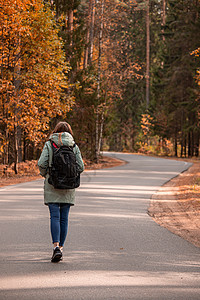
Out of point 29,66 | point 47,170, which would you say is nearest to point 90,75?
point 29,66

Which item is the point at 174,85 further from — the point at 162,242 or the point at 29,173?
the point at 162,242

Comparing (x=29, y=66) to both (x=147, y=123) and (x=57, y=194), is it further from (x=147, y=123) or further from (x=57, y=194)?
(x=147, y=123)

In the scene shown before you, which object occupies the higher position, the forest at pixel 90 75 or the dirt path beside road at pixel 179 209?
the forest at pixel 90 75

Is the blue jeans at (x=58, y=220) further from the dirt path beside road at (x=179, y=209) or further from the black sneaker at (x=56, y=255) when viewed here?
the dirt path beside road at (x=179, y=209)

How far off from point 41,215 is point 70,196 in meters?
4.52

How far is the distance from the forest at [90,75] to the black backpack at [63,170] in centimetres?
1110

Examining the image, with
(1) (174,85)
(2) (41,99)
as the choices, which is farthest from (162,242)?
(1) (174,85)

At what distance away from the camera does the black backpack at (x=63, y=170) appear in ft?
23.6

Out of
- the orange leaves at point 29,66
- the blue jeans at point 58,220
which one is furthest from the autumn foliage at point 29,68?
the blue jeans at point 58,220

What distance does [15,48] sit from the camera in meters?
23.8

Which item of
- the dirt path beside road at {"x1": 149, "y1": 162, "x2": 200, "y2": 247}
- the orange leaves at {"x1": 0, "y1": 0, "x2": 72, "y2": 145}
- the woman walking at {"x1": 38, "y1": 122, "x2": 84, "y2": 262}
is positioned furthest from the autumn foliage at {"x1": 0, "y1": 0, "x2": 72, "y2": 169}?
the woman walking at {"x1": 38, "y1": 122, "x2": 84, "y2": 262}

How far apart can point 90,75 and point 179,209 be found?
20.2 m

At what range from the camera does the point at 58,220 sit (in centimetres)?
734

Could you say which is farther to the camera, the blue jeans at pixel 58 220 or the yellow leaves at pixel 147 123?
the yellow leaves at pixel 147 123
